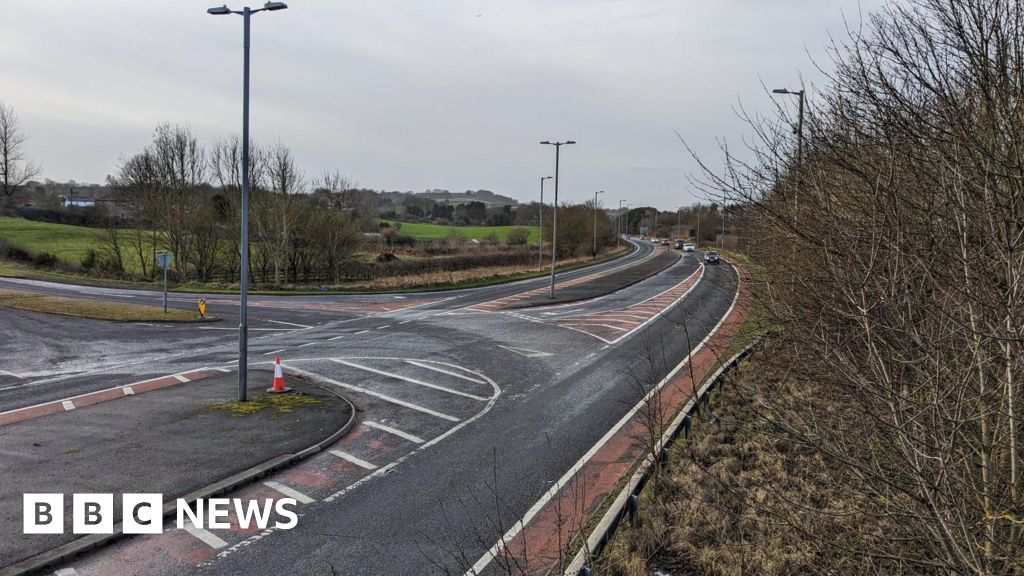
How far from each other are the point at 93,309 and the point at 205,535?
76.7 ft

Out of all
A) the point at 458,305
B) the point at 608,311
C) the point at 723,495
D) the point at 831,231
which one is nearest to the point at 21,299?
the point at 458,305

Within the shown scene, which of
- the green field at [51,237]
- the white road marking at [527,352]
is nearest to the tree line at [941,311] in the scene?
the white road marking at [527,352]

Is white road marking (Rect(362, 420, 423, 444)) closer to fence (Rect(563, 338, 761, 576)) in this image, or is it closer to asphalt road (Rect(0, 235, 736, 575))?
asphalt road (Rect(0, 235, 736, 575))

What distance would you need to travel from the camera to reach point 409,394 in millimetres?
14000

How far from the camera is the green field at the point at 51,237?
183 feet

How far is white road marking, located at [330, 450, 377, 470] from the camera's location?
965 cm

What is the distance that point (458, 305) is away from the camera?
102ft

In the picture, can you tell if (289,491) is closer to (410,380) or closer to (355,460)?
(355,460)

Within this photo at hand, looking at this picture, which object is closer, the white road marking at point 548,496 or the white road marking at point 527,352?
the white road marking at point 548,496

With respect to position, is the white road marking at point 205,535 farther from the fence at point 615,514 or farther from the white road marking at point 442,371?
the white road marking at point 442,371

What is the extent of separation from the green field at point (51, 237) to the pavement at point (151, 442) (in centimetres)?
4927

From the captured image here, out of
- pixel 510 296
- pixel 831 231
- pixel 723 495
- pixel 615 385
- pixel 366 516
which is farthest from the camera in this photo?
pixel 510 296

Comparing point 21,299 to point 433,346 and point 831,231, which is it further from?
point 831,231

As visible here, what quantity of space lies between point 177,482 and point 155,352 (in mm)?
11690
